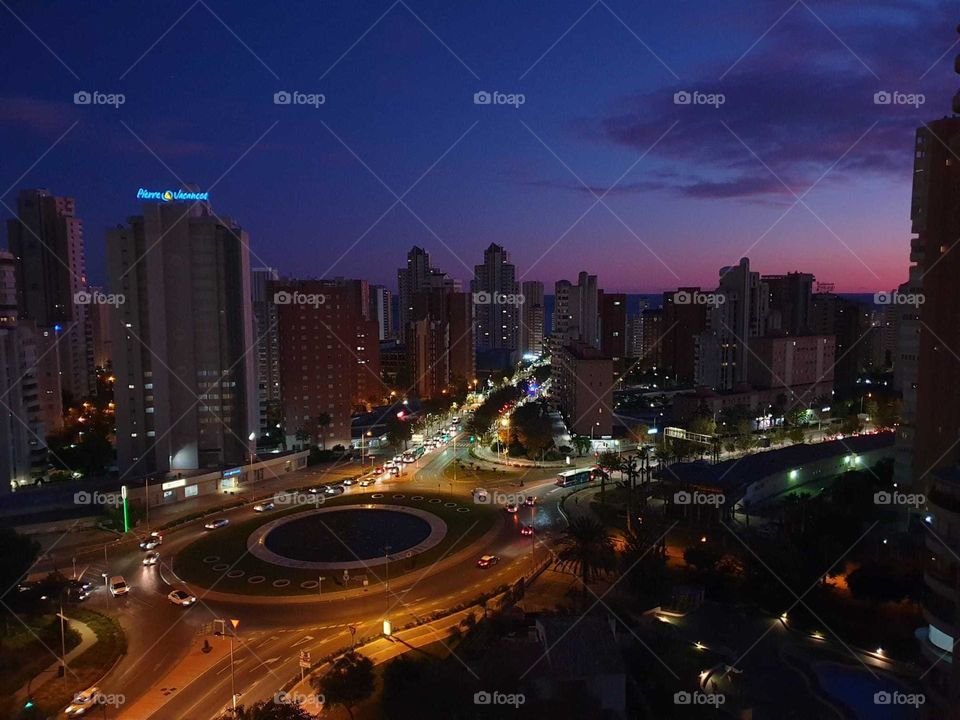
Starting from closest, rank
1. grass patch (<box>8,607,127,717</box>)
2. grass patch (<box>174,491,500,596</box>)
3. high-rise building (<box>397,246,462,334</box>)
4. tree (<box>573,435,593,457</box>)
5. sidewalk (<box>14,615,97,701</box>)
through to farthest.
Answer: grass patch (<box>8,607,127,717</box>), sidewalk (<box>14,615,97,701</box>), grass patch (<box>174,491,500,596</box>), tree (<box>573,435,593,457</box>), high-rise building (<box>397,246,462,334</box>)

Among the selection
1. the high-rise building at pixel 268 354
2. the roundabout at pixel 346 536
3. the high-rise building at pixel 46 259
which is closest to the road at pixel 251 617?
the roundabout at pixel 346 536

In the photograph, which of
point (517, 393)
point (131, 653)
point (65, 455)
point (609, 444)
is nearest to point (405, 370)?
point (517, 393)

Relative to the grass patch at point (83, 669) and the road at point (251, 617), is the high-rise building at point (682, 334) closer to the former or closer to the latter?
the road at point (251, 617)

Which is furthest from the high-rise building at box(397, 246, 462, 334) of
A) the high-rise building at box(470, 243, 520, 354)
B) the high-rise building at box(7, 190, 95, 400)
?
the high-rise building at box(7, 190, 95, 400)

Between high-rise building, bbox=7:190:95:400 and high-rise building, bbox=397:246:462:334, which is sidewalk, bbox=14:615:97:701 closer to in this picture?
high-rise building, bbox=7:190:95:400

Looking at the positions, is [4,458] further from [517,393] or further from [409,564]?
[517,393]
